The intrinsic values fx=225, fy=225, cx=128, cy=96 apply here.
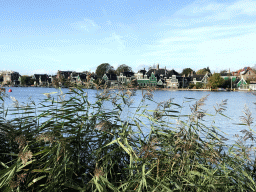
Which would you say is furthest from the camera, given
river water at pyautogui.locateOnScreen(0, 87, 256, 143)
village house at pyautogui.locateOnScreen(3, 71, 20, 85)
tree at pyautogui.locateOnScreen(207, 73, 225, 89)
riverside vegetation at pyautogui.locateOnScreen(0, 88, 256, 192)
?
village house at pyautogui.locateOnScreen(3, 71, 20, 85)

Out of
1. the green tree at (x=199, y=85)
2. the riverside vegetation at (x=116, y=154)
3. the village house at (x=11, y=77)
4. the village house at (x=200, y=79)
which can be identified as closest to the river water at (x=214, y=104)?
the riverside vegetation at (x=116, y=154)

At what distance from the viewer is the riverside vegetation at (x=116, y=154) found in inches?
94.0

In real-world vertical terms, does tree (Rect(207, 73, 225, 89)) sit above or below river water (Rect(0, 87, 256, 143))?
above

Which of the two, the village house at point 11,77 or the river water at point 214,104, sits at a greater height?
the village house at point 11,77

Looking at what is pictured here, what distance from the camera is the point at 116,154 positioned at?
124 inches

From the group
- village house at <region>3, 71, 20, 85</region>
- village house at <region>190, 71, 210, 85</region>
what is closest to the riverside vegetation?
village house at <region>190, 71, 210, 85</region>

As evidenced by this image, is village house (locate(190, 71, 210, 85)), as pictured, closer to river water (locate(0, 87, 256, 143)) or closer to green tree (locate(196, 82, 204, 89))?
green tree (locate(196, 82, 204, 89))

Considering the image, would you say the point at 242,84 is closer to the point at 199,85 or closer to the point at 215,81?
the point at 215,81

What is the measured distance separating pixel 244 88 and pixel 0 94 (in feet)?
323

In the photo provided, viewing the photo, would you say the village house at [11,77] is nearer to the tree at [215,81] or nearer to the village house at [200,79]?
the village house at [200,79]

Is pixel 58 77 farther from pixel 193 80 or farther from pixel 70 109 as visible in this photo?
pixel 193 80

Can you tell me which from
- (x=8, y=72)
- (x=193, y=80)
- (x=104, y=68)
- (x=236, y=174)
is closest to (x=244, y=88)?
(x=193, y=80)

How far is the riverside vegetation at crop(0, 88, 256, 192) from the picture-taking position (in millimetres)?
2389

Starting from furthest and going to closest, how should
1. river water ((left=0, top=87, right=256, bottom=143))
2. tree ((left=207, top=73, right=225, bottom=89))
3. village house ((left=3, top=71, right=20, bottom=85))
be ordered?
1. village house ((left=3, top=71, right=20, bottom=85))
2. tree ((left=207, top=73, right=225, bottom=89))
3. river water ((left=0, top=87, right=256, bottom=143))
